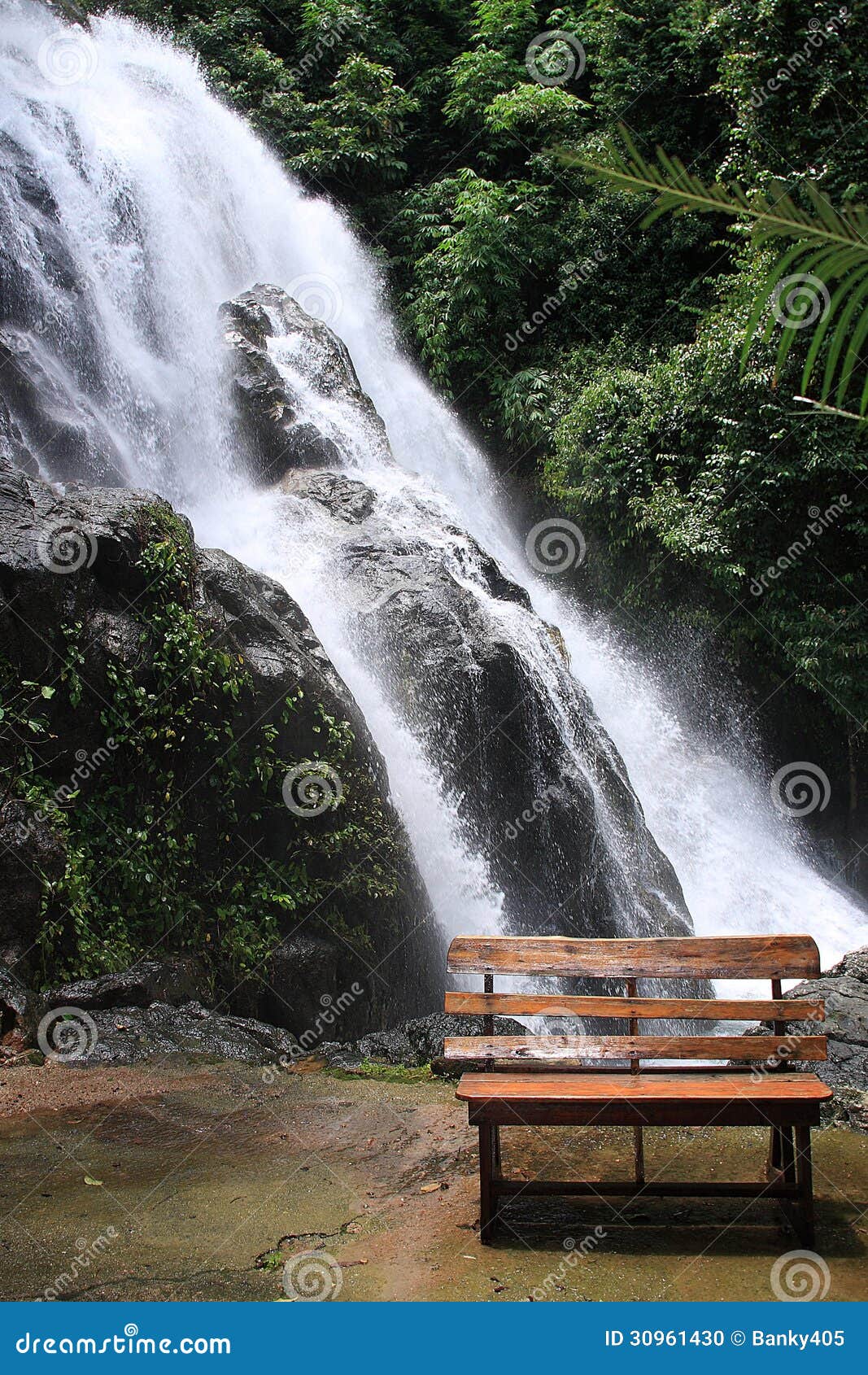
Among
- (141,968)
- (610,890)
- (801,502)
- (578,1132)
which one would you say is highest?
(801,502)

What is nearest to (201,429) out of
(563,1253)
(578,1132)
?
(578,1132)

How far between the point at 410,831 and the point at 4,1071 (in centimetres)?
390

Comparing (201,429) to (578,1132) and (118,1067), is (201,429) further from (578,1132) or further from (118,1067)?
(578,1132)

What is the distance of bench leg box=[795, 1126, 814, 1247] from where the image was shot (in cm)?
336

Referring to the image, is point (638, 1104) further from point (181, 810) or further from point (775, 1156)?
point (181, 810)

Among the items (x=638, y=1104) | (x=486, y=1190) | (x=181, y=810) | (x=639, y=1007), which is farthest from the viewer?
(x=181, y=810)

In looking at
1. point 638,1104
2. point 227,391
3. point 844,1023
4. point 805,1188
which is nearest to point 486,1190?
point 638,1104

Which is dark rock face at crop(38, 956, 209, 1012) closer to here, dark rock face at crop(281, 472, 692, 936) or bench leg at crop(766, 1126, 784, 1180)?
dark rock face at crop(281, 472, 692, 936)

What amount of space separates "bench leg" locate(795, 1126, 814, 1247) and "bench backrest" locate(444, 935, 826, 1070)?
34 cm

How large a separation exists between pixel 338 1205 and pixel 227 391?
10433 mm

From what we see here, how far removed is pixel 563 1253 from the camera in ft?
10.9

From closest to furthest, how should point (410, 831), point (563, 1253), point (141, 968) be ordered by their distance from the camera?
point (563, 1253) → point (141, 968) → point (410, 831)

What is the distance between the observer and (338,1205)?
377 cm

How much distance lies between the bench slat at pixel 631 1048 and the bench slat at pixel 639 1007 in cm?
9
